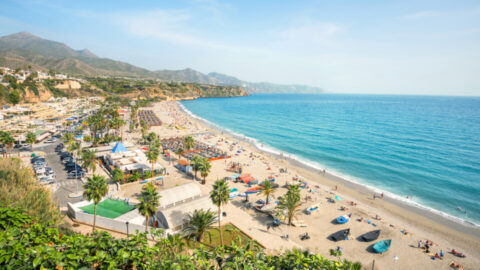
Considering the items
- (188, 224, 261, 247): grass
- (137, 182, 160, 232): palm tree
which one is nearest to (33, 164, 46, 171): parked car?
(137, 182, 160, 232): palm tree

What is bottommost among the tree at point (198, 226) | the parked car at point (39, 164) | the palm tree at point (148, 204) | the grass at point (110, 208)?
the grass at point (110, 208)

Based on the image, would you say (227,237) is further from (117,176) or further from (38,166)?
(38,166)

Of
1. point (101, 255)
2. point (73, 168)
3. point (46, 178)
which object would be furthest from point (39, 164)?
point (101, 255)

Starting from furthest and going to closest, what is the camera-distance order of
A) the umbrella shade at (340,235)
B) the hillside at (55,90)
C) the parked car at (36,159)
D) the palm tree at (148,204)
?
the hillside at (55,90) → the parked car at (36,159) → the umbrella shade at (340,235) → the palm tree at (148,204)

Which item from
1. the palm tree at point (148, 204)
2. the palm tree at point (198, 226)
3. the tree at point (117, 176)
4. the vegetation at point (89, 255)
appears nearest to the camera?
the vegetation at point (89, 255)

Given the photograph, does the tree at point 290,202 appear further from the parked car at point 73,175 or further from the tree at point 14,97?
the tree at point 14,97

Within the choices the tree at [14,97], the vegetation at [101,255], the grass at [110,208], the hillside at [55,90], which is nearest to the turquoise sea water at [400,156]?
the vegetation at [101,255]

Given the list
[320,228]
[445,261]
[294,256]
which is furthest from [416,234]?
[294,256]

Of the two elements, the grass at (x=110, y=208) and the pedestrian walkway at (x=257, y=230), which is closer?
the pedestrian walkway at (x=257, y=230)

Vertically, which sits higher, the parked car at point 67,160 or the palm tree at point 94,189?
the palm tree at point 94,189
